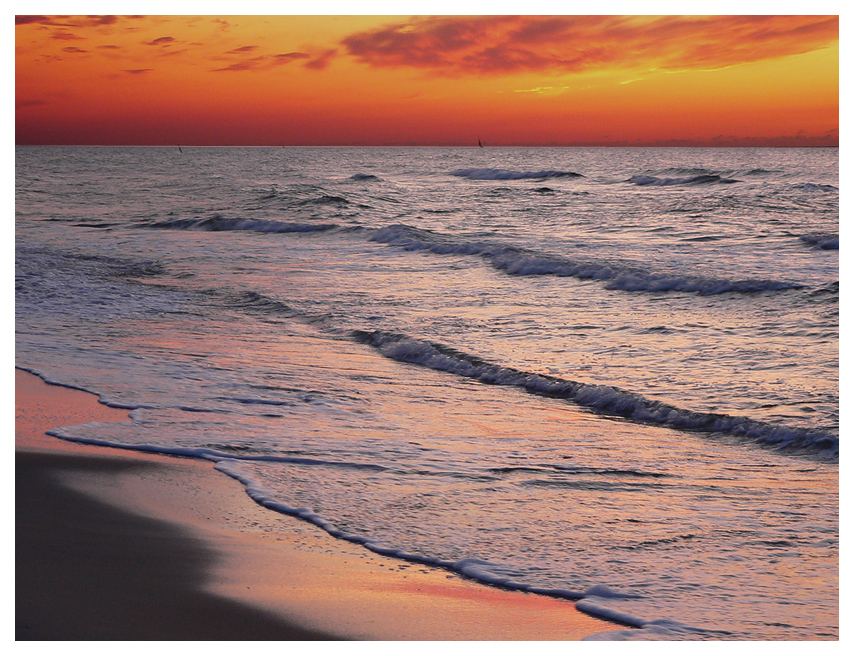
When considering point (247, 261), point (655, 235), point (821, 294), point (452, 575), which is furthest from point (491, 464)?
point (655, 235)

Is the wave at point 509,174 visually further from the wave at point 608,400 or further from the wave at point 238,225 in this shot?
the wave at point 608,400

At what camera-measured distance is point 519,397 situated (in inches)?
302

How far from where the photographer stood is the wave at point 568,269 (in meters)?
13.2

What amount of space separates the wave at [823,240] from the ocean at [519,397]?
0.25 meters

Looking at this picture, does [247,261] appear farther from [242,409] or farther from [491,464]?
[491,464]

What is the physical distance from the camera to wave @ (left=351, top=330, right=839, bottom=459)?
20.9 feet

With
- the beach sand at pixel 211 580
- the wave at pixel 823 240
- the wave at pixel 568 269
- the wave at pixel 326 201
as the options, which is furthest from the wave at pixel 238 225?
the beach sand at pixel 211 580

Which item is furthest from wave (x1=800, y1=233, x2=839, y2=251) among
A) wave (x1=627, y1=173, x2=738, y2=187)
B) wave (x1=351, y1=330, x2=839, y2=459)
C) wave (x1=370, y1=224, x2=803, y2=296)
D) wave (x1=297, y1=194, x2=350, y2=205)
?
wave (x1=627, y1=173, x2=738, y2=187)

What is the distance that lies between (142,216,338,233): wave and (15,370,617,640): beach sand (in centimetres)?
2068

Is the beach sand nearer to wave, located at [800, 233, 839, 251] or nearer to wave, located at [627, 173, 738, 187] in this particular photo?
wave, located at [800, 233, 839, 251]

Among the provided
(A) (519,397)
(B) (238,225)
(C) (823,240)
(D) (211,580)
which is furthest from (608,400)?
(B) (238,225)

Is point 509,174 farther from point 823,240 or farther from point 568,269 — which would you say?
point 568,269

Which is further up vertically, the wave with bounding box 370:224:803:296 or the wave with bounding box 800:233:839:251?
the wave with bounding box 800:233:839:251
